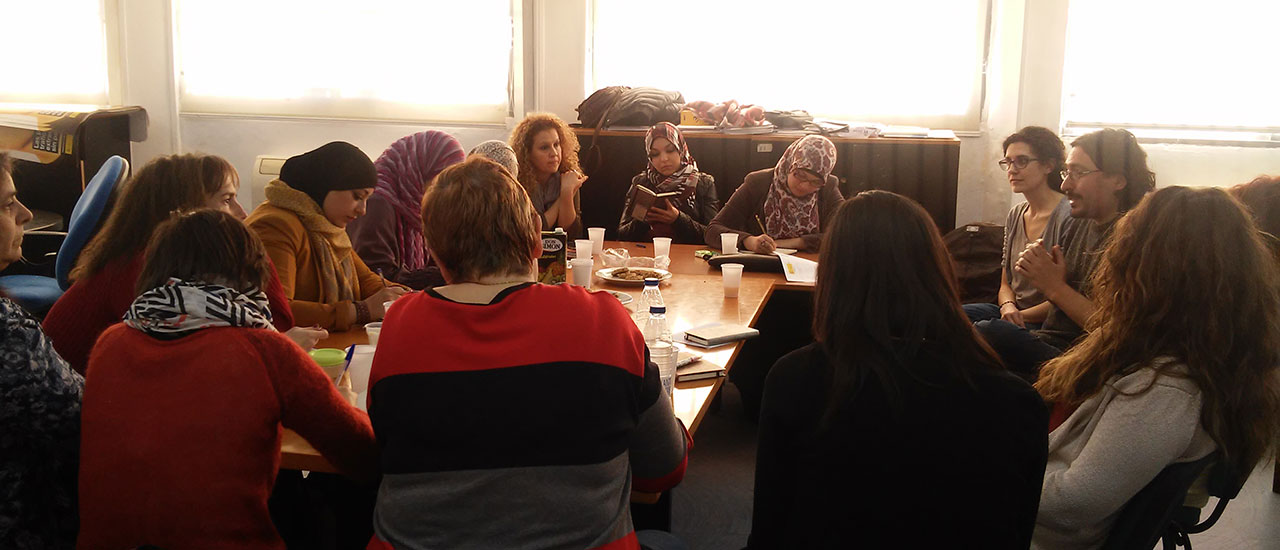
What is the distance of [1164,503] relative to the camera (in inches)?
Result: 69.2

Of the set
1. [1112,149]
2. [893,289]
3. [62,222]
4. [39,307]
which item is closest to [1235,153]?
[1112,149]

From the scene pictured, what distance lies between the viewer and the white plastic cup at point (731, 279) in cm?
333

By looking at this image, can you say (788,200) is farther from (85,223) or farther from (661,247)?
(85,223)

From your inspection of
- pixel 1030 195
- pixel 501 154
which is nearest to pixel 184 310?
pixel 501 154

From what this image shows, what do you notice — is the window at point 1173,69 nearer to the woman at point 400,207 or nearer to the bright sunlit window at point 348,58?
the bright sunlit window at point 348,58

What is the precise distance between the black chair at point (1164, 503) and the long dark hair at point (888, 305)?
48 cm

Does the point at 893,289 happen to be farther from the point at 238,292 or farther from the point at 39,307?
the point at 39,307

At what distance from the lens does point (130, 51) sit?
6.13 meters

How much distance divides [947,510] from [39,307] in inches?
137

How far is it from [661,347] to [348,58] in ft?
14.7

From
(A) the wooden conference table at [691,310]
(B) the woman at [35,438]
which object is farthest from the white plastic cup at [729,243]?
(B) the woman at [35,438]

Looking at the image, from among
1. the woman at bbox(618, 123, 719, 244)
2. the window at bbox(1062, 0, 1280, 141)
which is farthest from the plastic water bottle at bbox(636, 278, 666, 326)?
the window at bbox(1062, 0, 1280, 141)

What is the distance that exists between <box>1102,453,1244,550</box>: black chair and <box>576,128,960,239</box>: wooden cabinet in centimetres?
335

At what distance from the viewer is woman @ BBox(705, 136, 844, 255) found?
450cm
